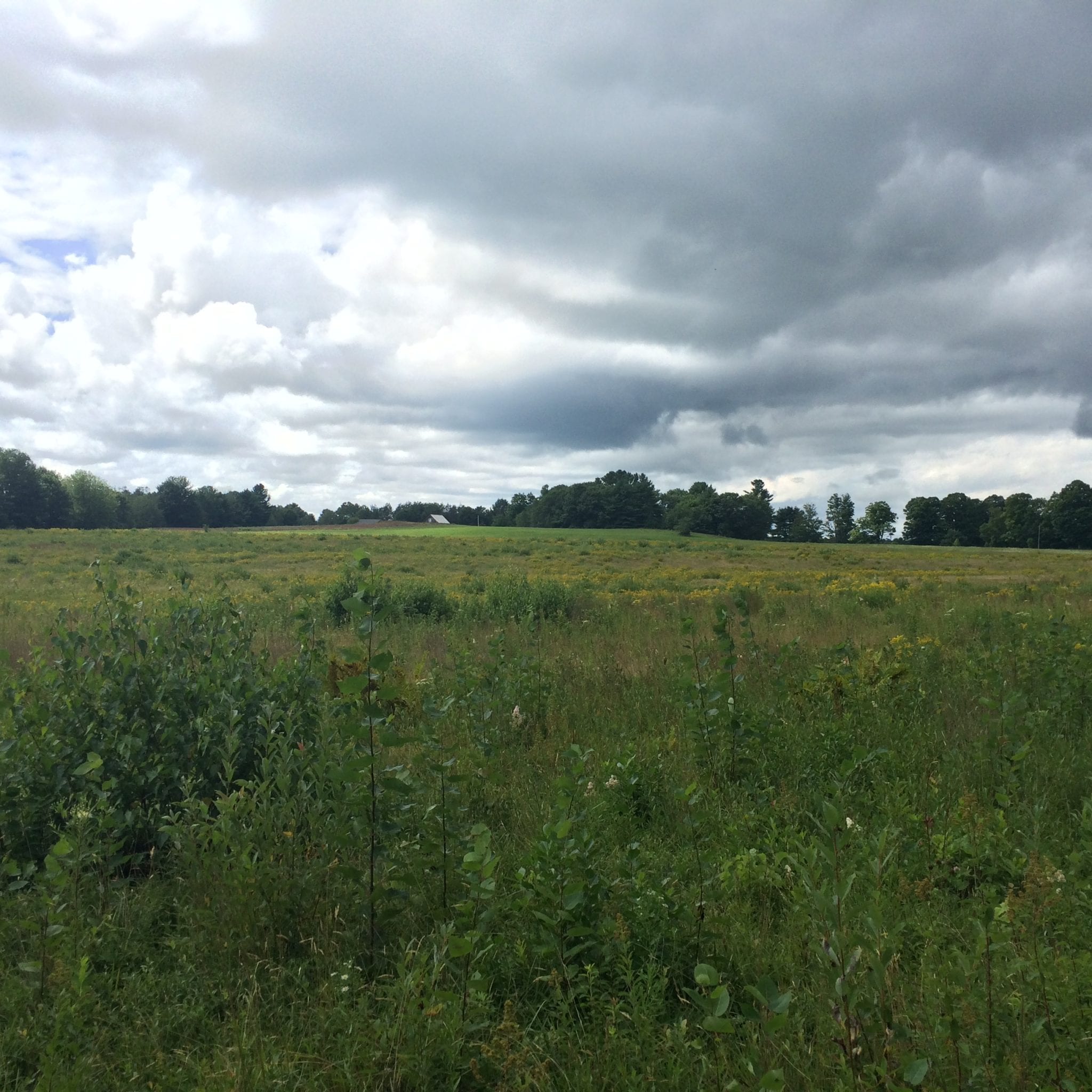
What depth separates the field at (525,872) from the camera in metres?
2.36

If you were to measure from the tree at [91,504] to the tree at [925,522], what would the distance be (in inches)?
3854

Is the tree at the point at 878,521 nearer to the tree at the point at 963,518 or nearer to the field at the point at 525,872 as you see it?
the tree at the point at 963,518

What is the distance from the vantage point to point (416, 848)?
335 cm

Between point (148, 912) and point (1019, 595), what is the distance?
1682 centimetres

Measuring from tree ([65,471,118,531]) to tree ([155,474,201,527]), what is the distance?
554cm

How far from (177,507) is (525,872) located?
105542 mm

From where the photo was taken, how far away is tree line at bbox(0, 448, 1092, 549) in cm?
8156

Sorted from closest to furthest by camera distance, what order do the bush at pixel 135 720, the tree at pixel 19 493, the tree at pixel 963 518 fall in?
the bush at pixel 135 720 → the tree at pixel 19 493 → the tree at pixel 963 518

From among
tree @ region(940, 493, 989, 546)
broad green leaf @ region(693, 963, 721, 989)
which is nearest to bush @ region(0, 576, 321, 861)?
broad green leaf @ region(693, 963, 721, 989)

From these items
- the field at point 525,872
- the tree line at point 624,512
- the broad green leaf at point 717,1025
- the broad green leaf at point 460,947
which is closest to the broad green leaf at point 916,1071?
the field at point 525,872

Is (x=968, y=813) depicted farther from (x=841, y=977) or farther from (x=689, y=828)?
(x=841, y=977)

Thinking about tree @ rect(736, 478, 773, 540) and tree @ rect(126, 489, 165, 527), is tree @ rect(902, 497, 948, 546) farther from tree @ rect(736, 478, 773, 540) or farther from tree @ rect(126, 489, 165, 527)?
Answer: tree @ rect(126, 489, 165, 527)

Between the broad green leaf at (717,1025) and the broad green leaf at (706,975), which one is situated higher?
the broad green leaf at (706,975)

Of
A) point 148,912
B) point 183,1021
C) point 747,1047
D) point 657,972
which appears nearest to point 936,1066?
point 747,1047
